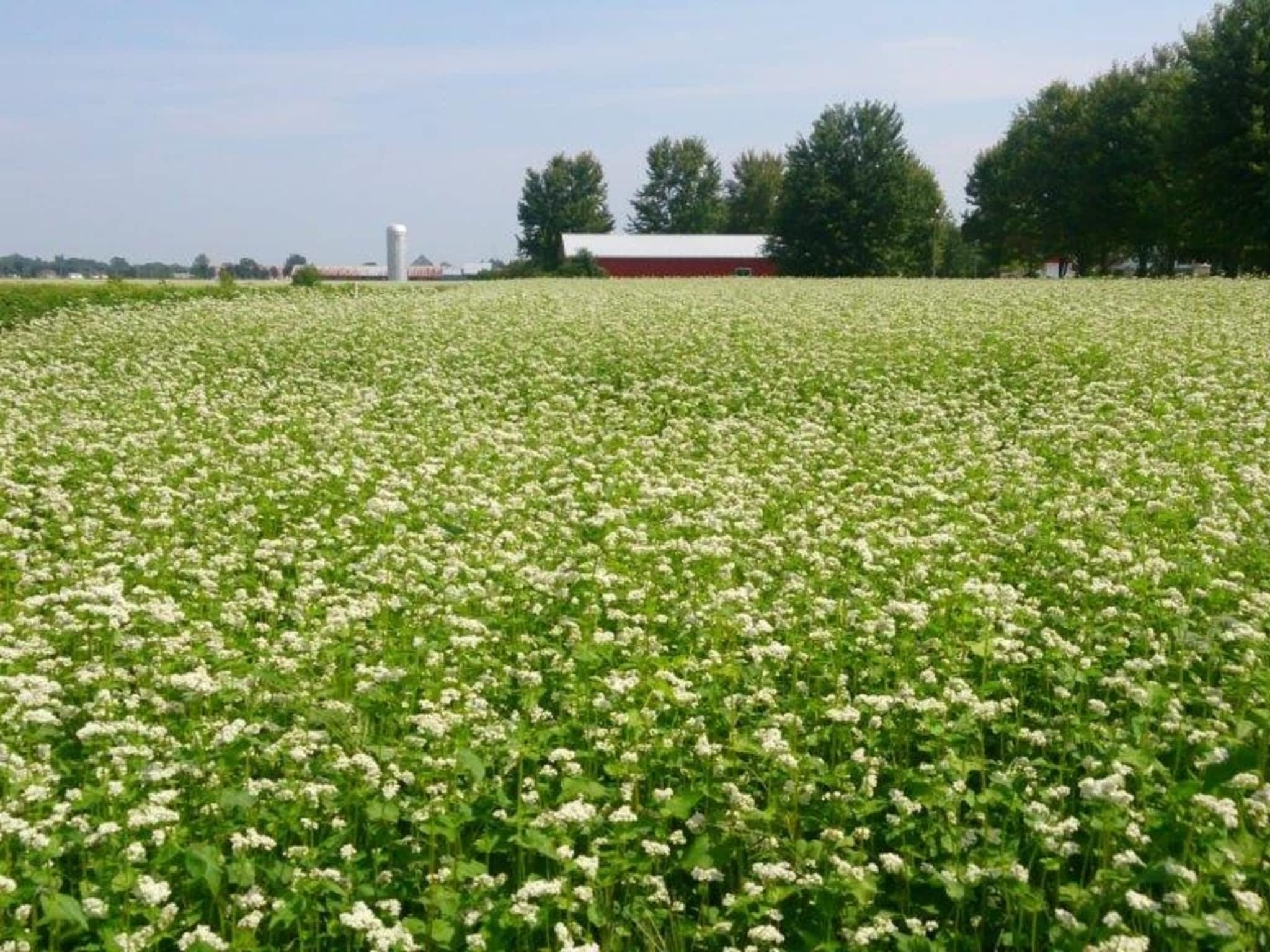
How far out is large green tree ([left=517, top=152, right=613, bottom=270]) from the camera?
359ft

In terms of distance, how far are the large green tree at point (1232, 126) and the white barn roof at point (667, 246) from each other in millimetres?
39665

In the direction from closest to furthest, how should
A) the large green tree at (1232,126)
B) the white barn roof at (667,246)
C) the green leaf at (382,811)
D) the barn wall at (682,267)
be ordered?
the green leaf at (382,811) < the large green tree at (1232,126) < the barn wall at (682,267) < the white barn roof at (667,246)

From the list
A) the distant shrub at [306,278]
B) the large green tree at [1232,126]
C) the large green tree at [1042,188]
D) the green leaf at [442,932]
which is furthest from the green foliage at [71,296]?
the large green tree at [1042,188]

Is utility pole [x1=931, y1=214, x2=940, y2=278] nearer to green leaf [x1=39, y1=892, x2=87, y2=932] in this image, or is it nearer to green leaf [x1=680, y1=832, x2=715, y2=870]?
green leaf [x1=680, y1=832, x2=715, y2=870]

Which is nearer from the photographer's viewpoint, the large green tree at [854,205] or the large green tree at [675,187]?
the large green tree at [854,205]

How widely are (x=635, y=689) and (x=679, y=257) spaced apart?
85791mm

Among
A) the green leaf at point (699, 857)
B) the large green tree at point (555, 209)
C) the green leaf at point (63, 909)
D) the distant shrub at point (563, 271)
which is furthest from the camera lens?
the large green tree at point (555, 209)

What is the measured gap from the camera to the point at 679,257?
89688mm

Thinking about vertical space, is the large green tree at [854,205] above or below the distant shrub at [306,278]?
above

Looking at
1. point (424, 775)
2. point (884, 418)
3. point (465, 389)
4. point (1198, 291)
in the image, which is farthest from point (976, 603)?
point (1198, 291)

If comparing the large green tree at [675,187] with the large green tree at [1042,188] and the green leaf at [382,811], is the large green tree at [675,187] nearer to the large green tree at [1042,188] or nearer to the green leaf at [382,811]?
the large green tree at [1042,188]

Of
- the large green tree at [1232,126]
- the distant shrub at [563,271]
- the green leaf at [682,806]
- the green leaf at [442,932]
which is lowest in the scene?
the green leaf at [442,932]

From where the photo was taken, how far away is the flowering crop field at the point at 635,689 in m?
4.25

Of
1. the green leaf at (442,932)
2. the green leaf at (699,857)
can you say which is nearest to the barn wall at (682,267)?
the green leaf at (699,857)
